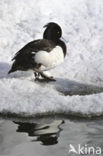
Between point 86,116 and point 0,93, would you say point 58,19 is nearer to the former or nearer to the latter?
point 0,93

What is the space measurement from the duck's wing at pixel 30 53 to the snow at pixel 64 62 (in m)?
0.29

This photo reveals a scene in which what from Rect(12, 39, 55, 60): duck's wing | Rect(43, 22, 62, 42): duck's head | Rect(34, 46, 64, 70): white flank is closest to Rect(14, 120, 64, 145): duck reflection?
Rect(34, 46, 64, 70): white flank

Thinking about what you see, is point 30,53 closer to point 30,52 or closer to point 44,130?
point 30,52

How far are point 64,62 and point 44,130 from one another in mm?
3527

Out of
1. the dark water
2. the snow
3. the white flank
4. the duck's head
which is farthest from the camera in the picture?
the duck's head

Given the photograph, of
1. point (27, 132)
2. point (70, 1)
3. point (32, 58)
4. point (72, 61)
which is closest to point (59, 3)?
point (70, 1)

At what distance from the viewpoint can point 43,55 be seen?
8773 millimetres

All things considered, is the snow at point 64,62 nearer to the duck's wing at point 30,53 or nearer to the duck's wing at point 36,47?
the duck's wing at point 30,53

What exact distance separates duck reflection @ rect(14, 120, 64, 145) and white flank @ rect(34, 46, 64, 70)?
1.99 m

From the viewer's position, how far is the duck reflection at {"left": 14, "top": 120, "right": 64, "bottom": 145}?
6270mm

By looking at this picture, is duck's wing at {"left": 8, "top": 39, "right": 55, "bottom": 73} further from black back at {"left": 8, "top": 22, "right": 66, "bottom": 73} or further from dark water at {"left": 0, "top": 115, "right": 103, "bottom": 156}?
dark water at {"left": 0, "top": 115, "right": 103, "bottom": 156}

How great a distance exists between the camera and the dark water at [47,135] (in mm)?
5922

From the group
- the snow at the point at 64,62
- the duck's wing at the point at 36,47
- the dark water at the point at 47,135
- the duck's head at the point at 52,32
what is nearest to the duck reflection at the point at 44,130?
the dark water at the point at 47,135

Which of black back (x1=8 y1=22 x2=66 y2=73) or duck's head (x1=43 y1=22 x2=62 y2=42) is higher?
duck's head (x1=43 y1=22 x2=62 y2=42)
